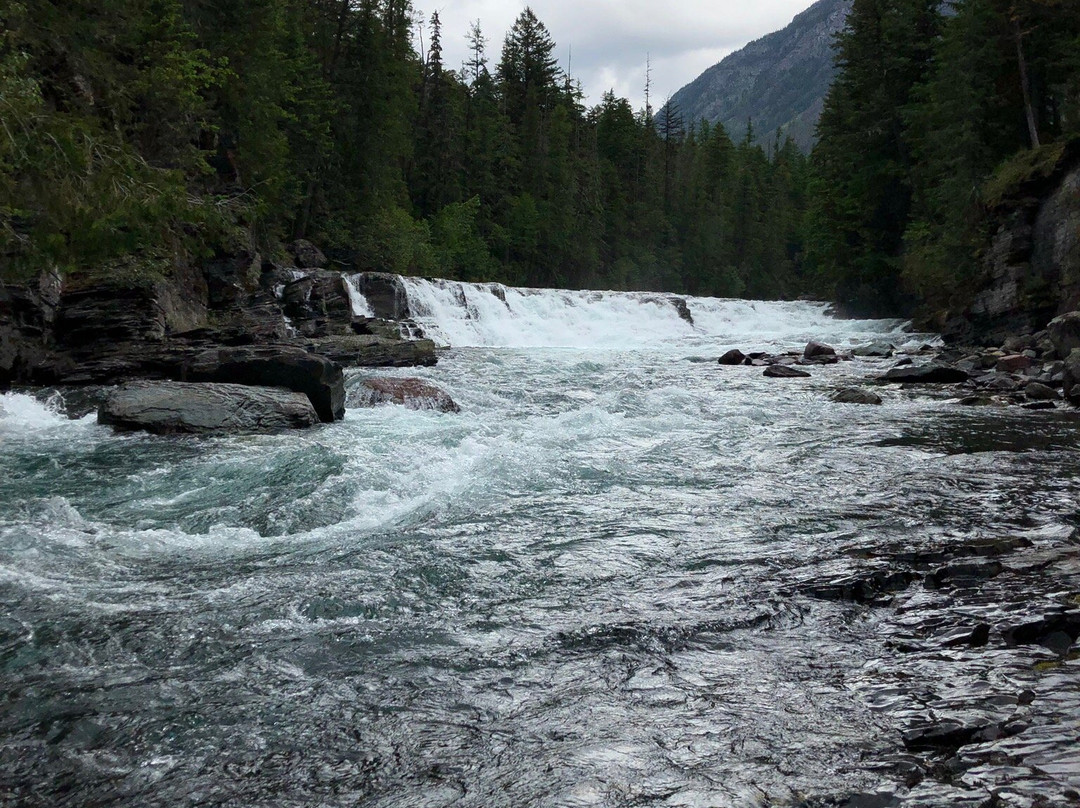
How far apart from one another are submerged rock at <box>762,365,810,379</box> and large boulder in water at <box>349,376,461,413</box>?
8803 mm

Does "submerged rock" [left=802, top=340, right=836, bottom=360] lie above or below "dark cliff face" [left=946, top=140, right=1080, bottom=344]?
below

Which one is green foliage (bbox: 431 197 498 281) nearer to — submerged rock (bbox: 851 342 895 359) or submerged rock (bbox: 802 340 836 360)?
submerged rock (bbox: 802 340 836 360)

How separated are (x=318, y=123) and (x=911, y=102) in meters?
24.6

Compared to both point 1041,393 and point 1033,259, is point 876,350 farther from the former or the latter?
point 1041,393

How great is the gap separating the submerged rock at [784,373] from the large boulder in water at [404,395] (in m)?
8.80

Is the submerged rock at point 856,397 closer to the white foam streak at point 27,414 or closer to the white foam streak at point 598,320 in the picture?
the white foam streak at point 27,414

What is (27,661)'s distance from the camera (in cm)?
417

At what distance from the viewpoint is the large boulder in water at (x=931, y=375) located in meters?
16.7

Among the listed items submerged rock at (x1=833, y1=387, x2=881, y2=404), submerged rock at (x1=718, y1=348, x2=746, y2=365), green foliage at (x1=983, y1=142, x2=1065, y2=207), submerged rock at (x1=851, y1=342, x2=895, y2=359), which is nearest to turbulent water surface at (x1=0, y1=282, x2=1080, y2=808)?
submerged rock at (x1=833, y1=387, x2=881, y2=404)

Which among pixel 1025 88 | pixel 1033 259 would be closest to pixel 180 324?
pixel 1033 259

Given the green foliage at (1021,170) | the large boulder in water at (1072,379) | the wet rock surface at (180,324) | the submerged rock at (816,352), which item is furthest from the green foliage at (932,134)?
the wet rock surface at (180,324)

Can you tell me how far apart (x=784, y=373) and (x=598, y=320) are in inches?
562

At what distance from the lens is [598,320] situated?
32281 mm

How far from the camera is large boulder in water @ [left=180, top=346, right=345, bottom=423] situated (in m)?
12.1
